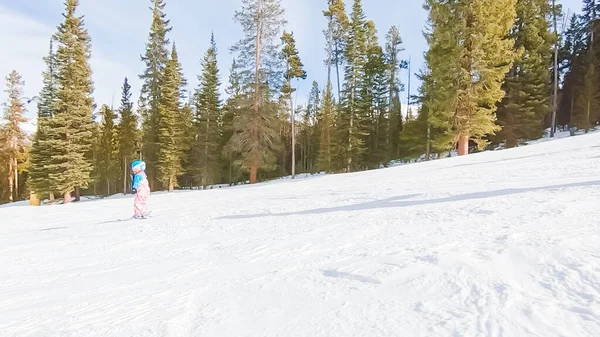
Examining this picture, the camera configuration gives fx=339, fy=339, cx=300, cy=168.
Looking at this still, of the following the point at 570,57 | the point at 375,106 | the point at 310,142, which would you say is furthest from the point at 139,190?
the point at 570,57

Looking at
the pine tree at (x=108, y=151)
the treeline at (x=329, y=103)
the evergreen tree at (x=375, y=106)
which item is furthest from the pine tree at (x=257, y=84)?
the pine tree at (x=108, y=151)

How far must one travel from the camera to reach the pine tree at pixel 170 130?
92.2ft

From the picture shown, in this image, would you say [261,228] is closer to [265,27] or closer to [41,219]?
[41,219]

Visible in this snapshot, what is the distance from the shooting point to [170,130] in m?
28.6

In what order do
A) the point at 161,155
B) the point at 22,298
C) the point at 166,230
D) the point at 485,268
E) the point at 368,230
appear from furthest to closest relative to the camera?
the point at 161,155 < the point at 166,230 < the point at 368,230 < the point at 22,298 < the point at 485,268

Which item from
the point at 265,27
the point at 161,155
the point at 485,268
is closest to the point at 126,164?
the point at 161,155

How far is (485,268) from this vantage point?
313 cm

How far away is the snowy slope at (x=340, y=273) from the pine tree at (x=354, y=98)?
20552mm

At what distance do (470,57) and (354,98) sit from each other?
13019mm

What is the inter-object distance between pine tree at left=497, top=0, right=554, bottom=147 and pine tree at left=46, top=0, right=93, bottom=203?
95.8 ft

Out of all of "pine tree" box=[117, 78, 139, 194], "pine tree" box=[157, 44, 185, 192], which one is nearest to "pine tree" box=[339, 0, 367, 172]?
"pine tree" box=[157, 44, 185, 192]

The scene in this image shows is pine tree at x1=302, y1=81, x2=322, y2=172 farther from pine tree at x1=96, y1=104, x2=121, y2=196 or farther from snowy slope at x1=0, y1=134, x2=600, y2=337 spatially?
snowy slope at x1=0, y1=134, x2=600, y2=337

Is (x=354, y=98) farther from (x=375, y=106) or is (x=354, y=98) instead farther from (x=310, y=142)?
(x=310, y=142)

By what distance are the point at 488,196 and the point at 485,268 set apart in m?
3.79
